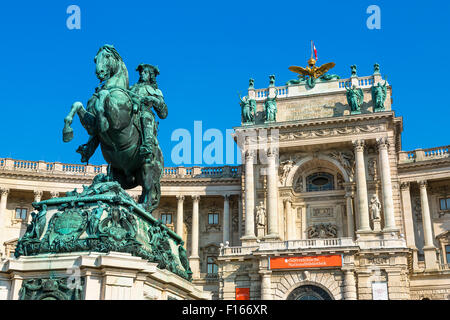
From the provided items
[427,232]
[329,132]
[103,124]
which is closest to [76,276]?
[103,124]

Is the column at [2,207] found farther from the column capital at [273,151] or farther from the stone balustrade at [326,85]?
the stone balustrade at [326,85]

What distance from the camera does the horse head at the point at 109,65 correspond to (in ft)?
36.4

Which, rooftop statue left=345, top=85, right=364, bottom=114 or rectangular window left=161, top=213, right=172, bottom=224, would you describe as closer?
rooftop statue left=345, top=85, right=364, bottom=114

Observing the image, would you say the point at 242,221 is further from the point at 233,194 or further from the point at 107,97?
the point at 107,97

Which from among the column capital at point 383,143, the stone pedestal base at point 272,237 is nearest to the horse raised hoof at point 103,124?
the stone pedestal base at point 272,237

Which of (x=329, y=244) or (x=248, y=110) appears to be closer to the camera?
(x=329, y=244)

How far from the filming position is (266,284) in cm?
3956

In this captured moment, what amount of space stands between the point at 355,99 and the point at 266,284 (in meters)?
17.3

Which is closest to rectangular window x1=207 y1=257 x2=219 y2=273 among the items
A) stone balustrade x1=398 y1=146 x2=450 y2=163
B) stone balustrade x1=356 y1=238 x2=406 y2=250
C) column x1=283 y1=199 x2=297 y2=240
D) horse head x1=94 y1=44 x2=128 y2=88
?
column x1=283 y1=199 x2=297 y2=240

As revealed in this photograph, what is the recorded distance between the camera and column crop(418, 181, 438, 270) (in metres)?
45.1

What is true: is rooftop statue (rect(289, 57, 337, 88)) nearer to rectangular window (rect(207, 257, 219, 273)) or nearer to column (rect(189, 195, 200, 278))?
column (rect(189, 195, 200, 278))

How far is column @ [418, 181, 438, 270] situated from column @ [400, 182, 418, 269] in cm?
92

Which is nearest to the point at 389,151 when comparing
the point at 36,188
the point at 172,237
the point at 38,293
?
the point at 36,188

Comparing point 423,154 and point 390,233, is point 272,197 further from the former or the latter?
point 423,154
